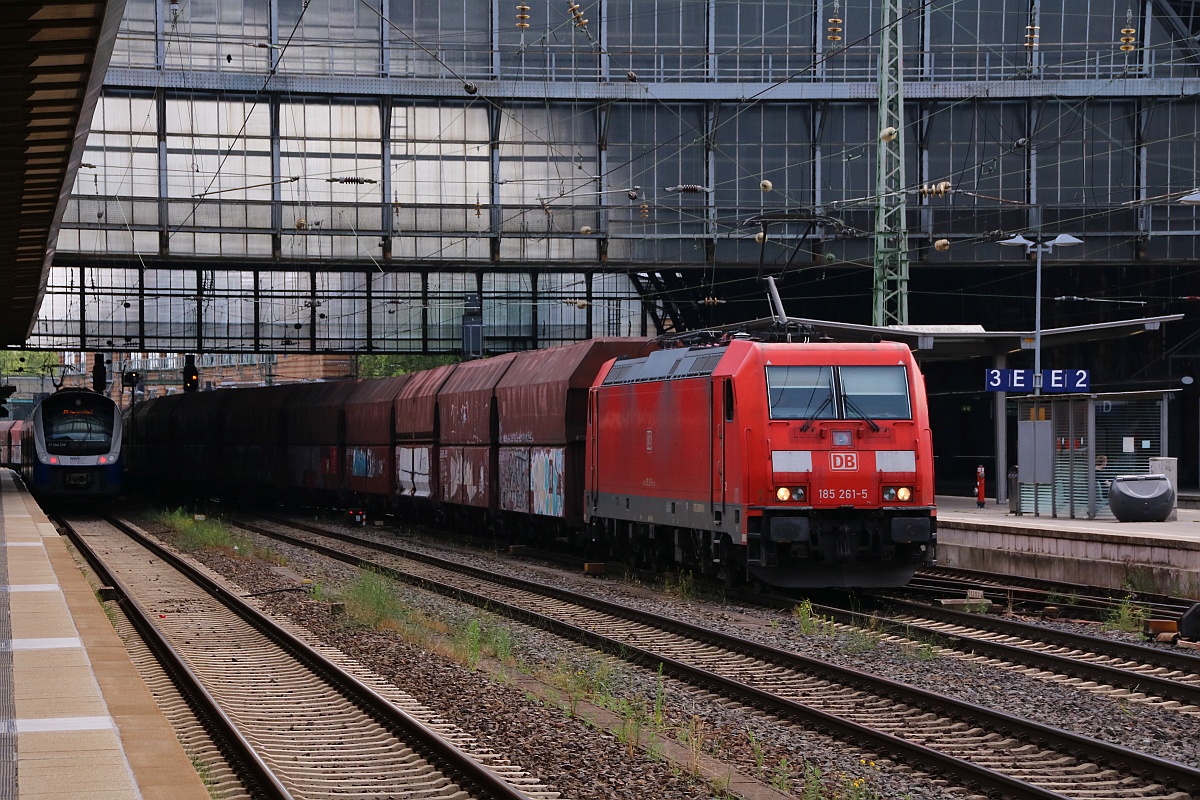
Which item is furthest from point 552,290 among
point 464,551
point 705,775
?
point 705,775

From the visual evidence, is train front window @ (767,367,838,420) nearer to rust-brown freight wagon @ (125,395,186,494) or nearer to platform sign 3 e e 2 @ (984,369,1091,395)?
platform sign 3 e e 2 @ (984,369,1091,395)

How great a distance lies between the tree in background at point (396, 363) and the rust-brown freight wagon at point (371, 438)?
48.7 m

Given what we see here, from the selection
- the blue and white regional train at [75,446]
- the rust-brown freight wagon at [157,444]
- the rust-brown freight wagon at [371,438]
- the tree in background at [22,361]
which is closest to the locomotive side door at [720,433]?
the rust-brown freight wagon at [371,438]

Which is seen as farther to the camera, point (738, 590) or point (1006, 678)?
point (738, 590)

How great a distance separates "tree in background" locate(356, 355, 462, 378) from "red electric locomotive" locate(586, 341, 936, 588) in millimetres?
72203

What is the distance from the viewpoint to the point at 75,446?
40438 mm

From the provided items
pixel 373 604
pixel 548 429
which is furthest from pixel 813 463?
pixel 548 429

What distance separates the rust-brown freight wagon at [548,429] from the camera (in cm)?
2422

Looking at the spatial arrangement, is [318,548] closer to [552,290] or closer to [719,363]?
[719,363]

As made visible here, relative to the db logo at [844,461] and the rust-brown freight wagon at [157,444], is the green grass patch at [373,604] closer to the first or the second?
the db logo at [844,461]

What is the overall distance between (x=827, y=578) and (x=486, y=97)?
25.5 meters

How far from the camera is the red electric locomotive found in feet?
55.7

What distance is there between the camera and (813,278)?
46969mm

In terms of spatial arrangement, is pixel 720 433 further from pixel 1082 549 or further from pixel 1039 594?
pixel 1082 549
